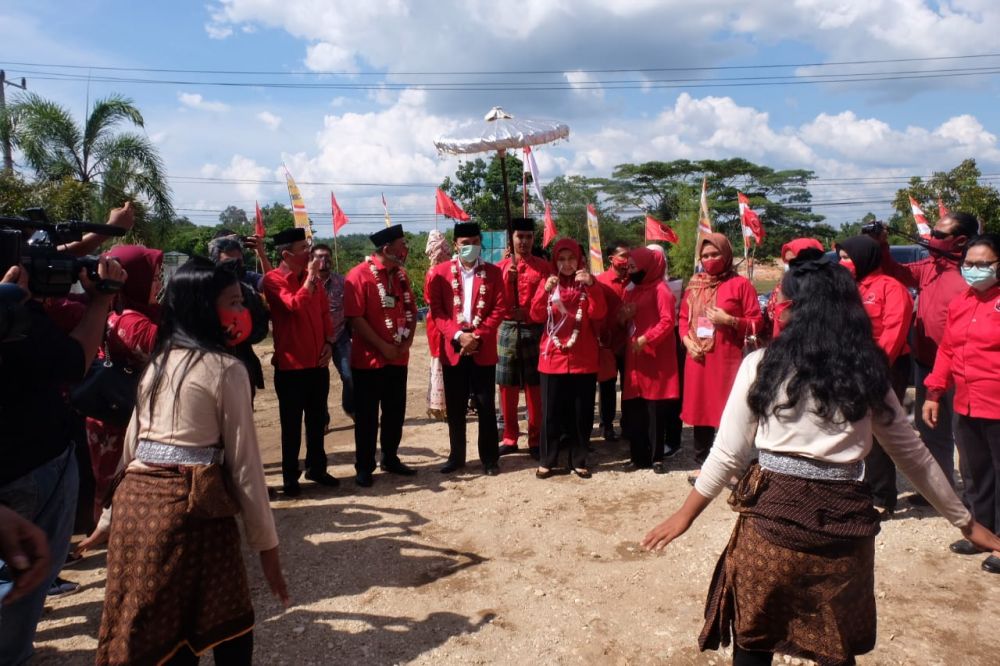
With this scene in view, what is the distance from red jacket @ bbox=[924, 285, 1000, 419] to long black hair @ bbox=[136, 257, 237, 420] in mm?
3986

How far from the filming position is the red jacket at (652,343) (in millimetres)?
5691

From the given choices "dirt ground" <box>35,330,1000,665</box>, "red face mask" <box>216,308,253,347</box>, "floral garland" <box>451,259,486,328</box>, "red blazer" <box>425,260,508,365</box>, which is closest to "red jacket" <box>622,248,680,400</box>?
"dirt ground" <box>35,330,1000,665</box>

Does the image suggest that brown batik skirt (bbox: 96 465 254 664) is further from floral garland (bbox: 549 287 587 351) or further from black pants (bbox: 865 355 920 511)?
black pants (bbox: 865 355 920 511)

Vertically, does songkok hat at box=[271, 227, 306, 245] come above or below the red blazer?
above

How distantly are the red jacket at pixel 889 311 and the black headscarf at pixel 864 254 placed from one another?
0.31 feet

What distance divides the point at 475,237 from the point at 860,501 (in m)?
4.23

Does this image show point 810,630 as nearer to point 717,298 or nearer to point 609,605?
point 609,605

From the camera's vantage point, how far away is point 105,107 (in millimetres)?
16297

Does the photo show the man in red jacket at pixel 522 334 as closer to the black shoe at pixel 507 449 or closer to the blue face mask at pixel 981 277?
the black shoe at pixel 507 449

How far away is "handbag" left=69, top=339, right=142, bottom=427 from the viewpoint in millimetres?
3309

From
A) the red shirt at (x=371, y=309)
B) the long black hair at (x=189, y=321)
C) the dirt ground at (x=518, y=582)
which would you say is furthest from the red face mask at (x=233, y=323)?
the red shirt at (x=371, y=309)

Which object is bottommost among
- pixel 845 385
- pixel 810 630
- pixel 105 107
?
pixel 810 630

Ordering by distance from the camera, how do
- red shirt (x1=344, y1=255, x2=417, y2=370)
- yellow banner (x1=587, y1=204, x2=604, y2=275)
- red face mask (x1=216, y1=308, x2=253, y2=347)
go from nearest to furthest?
red face mask (x1=216, y1=308, x2=253, y2=347)
red shirt (x1=344, y1=255, x2=417, y2=370)
yellow banner (x1=587, y1=204, x2=604, y2=275)

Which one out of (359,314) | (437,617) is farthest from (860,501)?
(359,314)
